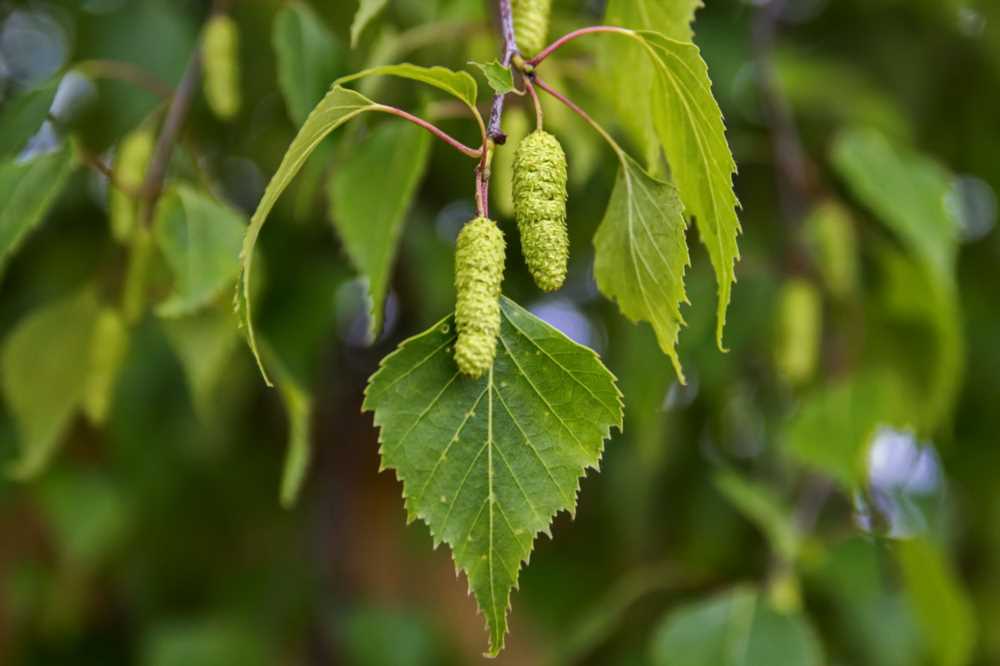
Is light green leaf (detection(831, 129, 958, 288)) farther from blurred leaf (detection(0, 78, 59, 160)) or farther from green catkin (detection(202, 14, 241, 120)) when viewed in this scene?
blurred leaf (detection(0, 78, 59, 160))

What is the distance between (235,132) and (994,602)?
1461 millimetres

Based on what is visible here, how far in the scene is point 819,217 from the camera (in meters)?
1.23

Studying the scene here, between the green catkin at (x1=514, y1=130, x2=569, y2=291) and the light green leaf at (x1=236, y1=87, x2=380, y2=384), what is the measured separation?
0.09 metres

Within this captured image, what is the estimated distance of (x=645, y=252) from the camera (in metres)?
0.65

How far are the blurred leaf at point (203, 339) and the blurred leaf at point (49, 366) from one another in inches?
3.0

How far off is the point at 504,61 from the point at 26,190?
391 mm

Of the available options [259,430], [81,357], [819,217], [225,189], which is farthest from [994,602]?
[81,357]

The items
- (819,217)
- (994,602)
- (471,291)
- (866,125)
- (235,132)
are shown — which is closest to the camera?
(471,291)

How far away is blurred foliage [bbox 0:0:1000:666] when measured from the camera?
0.96 m

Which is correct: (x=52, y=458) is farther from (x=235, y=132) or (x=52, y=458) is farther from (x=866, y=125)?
(x=866, y=125)

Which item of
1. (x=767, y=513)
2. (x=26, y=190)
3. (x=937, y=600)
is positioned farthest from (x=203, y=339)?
(x=937, y=600)

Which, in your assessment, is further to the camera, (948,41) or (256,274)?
(948,41)

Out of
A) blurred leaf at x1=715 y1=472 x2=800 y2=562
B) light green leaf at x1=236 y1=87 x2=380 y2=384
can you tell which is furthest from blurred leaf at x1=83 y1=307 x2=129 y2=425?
blurred leaf at x1=715 y1=472 x2=800 y2=562

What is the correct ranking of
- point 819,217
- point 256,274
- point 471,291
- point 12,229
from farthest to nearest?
point 819,217 → point 256,274 → point 12,229 → point 471,291
